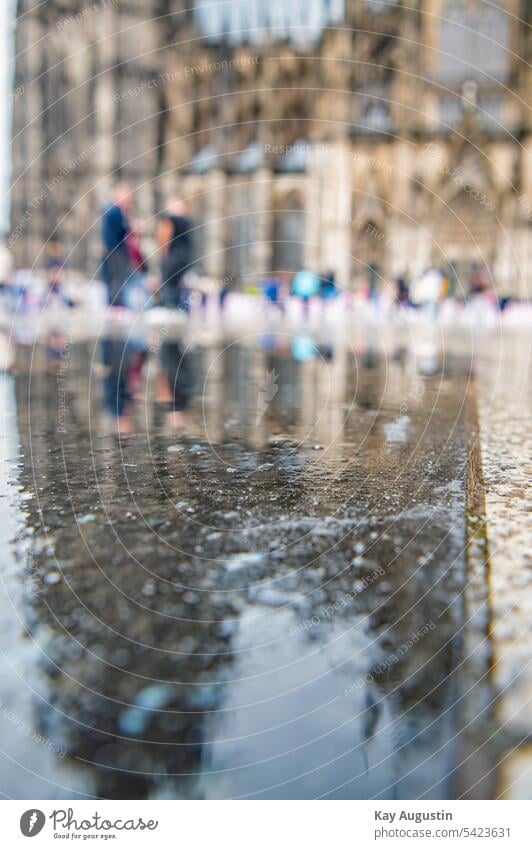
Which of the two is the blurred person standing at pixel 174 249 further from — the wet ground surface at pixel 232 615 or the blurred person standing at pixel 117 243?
the wet ground surface at pixel 232 615

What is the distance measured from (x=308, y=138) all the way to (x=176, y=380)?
30.3m

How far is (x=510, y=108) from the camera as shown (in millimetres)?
34156

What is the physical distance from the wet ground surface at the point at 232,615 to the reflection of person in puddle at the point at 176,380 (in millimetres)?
663

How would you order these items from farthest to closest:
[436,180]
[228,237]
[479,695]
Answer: [228,237]
[436,180]
[479,695]

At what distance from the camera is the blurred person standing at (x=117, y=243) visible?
1301 cm

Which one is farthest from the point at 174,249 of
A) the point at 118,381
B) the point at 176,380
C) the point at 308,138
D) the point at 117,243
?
the point at 308,138

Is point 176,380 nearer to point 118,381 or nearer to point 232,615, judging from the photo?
point 118,381

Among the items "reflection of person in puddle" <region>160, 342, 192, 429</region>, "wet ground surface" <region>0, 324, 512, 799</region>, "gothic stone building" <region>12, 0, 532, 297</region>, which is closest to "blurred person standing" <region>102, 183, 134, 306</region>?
"reflection of person in puddle" <region>160, 342, 192, 429</region>

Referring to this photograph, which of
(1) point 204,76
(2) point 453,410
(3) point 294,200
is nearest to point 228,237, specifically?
(3) point 294,200

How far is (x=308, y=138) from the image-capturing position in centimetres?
3547

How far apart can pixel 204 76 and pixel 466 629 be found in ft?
124

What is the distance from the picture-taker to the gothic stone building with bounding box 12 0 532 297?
33.2m

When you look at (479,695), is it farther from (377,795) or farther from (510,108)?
(510,108)

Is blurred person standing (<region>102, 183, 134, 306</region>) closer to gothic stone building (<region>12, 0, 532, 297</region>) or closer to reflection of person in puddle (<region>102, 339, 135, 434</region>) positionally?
reflection of person in puddle (<region>102, 339, 135, 434</region>)
